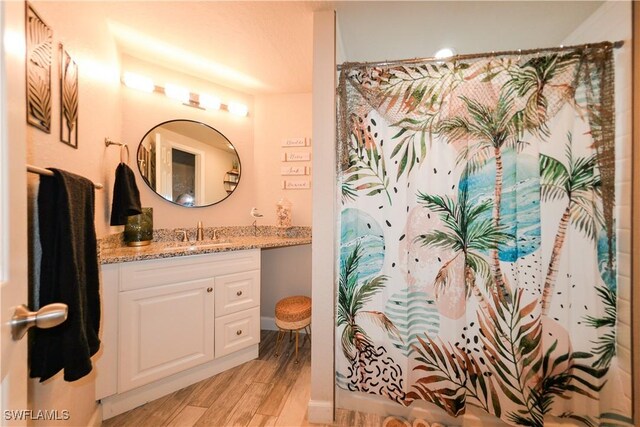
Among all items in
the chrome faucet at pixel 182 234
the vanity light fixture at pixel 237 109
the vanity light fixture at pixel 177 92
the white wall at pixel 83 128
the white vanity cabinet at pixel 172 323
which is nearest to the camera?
the white wall at pixel 83 128

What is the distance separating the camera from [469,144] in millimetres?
1213

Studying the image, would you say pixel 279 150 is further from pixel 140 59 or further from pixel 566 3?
pixel 566 3

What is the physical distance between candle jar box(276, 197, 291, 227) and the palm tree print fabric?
1.05 meters

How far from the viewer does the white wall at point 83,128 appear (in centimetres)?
93

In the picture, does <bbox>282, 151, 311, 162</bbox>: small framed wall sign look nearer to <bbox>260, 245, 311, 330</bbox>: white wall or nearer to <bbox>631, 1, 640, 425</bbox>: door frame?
<bbox>260, 245, 311, 330</bbox>: white wall

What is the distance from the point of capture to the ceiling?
4.40 ft

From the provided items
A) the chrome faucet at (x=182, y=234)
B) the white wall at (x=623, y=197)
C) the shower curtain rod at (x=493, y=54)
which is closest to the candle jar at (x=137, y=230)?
the chrome faucet at (x=182, y=234)

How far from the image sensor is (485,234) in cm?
122

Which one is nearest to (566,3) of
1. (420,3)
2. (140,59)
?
(420,3)

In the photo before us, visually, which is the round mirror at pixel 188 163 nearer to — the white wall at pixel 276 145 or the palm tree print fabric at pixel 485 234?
the white wall at pixel 276 145

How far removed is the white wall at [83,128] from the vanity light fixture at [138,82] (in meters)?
0.07

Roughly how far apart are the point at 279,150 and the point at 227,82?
726 mm

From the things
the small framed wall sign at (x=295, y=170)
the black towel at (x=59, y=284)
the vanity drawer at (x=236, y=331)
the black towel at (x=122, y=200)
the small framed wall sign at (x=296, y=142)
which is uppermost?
the small framed wall sign at (x=296, y=142)

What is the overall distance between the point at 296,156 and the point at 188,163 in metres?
0.94
